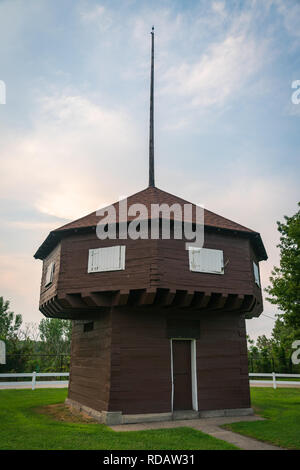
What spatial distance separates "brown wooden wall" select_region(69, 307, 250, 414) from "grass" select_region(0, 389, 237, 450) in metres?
1.44

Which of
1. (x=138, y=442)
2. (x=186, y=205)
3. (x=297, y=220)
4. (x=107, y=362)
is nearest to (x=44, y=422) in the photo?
(x=107, y=362)

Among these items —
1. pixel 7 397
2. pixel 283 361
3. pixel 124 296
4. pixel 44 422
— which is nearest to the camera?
pixel 44 422

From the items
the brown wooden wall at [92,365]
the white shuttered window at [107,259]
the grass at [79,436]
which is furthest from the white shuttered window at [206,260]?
the grass at [79,436]

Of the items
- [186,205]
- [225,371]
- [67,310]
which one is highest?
[186,205]

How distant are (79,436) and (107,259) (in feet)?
19.8

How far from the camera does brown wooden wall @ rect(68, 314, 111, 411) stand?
13132 mm

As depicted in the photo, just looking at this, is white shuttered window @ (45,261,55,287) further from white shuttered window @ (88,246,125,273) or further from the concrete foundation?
the concrete foundation

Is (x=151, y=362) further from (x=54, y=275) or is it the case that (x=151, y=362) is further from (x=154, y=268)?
(x=54, y=275)

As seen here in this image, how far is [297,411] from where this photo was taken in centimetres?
1456

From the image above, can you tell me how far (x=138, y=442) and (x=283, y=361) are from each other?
23950 mm

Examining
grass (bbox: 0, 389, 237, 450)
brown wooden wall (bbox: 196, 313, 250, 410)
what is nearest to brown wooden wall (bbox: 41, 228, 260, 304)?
brown wooden wall (bbox: 196, 313, 250, 410)

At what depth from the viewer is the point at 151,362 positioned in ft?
43.4
